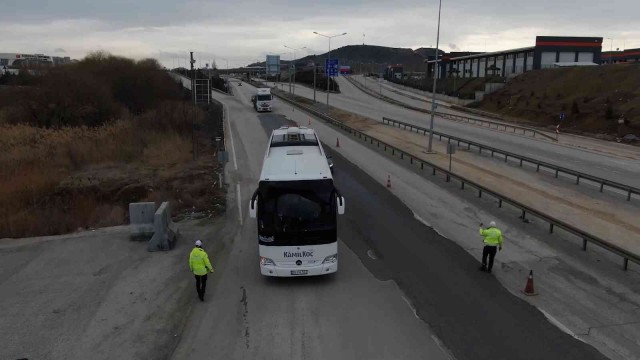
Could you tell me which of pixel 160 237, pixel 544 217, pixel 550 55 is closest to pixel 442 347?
pixel 544 217

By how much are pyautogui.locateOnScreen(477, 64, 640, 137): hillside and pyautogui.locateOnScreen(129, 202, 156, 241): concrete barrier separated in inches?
1674

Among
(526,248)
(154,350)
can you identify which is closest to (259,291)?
(154,350)

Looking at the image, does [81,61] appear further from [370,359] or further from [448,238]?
[370,359]

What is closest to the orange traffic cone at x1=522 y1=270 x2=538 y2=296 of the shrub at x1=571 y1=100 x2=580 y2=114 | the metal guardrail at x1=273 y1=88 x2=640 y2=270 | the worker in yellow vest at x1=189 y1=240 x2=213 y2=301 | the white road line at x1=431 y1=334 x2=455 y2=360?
the metal guardrail at x1=273 y1=88 x2=640 y2=270

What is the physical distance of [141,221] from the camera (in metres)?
15.8

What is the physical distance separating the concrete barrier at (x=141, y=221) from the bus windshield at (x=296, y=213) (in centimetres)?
564

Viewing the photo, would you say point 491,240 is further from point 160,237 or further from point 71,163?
point 71,163

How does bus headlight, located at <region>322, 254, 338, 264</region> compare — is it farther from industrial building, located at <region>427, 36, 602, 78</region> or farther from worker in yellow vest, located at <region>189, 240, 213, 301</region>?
industrial building, located at <region>427, 36, 602, 78</region>

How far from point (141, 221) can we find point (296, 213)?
6.58 m

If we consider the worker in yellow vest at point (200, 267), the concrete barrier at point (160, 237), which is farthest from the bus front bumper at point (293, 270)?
the concrete barrier at point (160, 237)

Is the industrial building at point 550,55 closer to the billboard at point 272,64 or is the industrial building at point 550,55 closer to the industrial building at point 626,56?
the industrial building at point 626,56

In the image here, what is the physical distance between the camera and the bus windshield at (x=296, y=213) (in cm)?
1159

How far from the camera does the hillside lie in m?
48.8

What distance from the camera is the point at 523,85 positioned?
7800 centimetres
